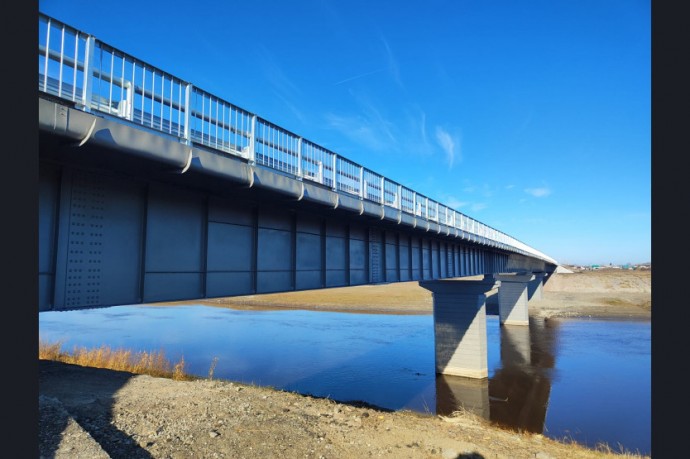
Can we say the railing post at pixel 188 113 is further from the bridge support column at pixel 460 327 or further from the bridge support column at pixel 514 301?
the bridge support column at pixel 514 301

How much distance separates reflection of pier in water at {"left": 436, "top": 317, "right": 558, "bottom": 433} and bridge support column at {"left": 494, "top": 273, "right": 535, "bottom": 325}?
12.7 m

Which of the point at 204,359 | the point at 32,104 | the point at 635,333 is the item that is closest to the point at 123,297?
the point at 32,104

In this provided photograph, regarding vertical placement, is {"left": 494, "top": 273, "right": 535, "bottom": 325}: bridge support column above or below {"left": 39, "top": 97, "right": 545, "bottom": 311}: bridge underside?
below

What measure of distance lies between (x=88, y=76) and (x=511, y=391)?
23.8 metres

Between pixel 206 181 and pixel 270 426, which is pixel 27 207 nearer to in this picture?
pixel 206 181

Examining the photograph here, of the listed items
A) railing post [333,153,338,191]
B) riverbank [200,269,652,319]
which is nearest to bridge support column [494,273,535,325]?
riverbank [200,269,652,319]

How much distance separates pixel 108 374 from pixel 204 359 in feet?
40.0

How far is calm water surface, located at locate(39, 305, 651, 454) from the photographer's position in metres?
18.5

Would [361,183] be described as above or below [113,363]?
above

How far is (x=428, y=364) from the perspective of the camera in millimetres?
27625

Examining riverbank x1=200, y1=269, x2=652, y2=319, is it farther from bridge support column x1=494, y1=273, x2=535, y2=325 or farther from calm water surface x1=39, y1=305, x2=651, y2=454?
calm water surface x1=39, y1=305, x2=651, y2=454

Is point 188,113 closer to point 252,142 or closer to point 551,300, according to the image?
point 252,142

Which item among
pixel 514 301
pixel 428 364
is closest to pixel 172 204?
pixel 428 364

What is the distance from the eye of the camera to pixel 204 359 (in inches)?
1118
